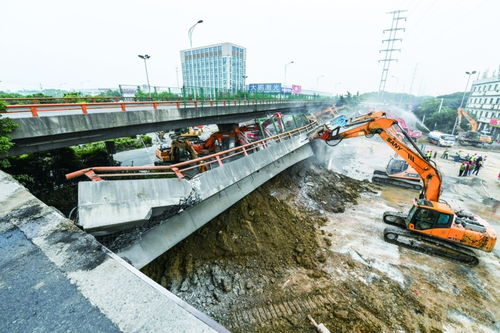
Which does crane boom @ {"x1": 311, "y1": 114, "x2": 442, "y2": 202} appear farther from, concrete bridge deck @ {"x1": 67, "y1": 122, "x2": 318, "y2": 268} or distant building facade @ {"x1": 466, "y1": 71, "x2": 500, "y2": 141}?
distant building facade @ {"x1": 466, "y1": 71, "x2": 500, "y2": 141}

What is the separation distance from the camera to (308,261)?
738 centimetres

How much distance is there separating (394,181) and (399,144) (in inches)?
280

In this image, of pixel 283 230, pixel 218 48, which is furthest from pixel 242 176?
pixel 218 48

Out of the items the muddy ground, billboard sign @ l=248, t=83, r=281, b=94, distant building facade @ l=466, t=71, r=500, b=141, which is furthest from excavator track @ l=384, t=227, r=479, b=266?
distant building facade @ l=466, t=71, r=500, b=141

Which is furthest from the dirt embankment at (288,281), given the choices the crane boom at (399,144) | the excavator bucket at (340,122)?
the excavator bucket at (340,122)

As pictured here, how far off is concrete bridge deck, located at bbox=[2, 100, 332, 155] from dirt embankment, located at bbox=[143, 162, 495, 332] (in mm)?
5763

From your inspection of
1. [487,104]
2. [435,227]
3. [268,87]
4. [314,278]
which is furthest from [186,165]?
[487,104]

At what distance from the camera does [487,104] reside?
1713 inches

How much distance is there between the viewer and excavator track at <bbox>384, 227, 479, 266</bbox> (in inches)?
319

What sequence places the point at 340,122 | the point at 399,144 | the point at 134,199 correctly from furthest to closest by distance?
the point at 340,122
the point at 399,144
the point at 134,199

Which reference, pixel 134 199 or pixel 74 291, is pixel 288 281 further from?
pixel 74 291

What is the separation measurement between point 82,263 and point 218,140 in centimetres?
1035

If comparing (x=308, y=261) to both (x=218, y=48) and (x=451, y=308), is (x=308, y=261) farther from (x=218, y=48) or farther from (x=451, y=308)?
(x=218, y=48)

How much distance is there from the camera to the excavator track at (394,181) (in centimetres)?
1462
